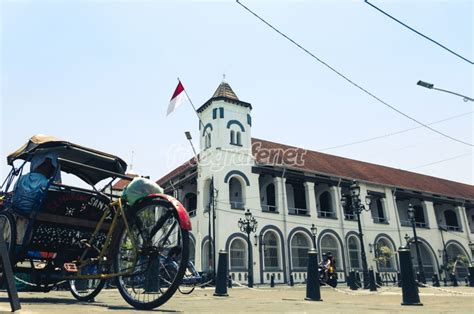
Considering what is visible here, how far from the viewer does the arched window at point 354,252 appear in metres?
28.4

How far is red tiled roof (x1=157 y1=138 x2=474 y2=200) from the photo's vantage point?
92.1 feet

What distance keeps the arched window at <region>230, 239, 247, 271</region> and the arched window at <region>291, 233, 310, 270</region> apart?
12.7 ft

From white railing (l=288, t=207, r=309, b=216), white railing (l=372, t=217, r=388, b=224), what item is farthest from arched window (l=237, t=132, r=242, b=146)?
white railing (l=372, t=217, r=388, b=224)

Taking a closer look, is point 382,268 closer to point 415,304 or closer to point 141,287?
point 415,304

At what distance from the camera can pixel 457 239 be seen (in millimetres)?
33719

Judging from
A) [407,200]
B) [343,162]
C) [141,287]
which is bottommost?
[141,287]

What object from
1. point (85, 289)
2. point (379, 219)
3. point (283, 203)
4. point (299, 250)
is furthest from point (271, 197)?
point (85, 289)

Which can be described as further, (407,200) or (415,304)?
(407,200)

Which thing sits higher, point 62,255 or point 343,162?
point 343,162

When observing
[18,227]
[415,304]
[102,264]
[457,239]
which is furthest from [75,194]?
[457,239]

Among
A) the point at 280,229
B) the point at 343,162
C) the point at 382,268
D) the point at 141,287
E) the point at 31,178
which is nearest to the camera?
the point at 141,287

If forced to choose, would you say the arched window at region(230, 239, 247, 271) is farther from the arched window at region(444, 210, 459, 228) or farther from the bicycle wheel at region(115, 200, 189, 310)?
the arched window at region(444, 210, 459, 228)

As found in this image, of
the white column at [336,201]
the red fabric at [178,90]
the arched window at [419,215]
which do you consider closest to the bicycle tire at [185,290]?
the red fabric at [178,90]

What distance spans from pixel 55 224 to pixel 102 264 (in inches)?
50.7
